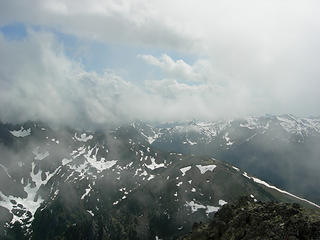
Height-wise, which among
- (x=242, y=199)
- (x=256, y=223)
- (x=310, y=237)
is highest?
(x=242, y=199)

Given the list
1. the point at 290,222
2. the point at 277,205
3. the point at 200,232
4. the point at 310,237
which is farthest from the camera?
the point at 200,232

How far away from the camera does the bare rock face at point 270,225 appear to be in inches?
1950

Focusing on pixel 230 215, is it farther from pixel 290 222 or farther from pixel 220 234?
pixel 290 222

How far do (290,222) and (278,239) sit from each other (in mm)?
3991

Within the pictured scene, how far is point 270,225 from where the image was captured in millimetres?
54969

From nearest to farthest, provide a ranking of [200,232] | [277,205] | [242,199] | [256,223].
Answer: [256,223] → [277,205] → [200,232] → [242,199]

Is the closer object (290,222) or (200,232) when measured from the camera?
(290,222)

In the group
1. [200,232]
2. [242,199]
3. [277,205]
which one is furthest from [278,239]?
[242,199]

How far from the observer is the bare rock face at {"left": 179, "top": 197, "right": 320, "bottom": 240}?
1950 inches

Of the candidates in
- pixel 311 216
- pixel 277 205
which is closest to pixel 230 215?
pixel 277 205

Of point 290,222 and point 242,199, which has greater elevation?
point 242,199

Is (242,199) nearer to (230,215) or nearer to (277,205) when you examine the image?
(230,215)

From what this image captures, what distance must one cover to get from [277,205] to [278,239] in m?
16.2

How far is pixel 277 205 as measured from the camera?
6525 cm
